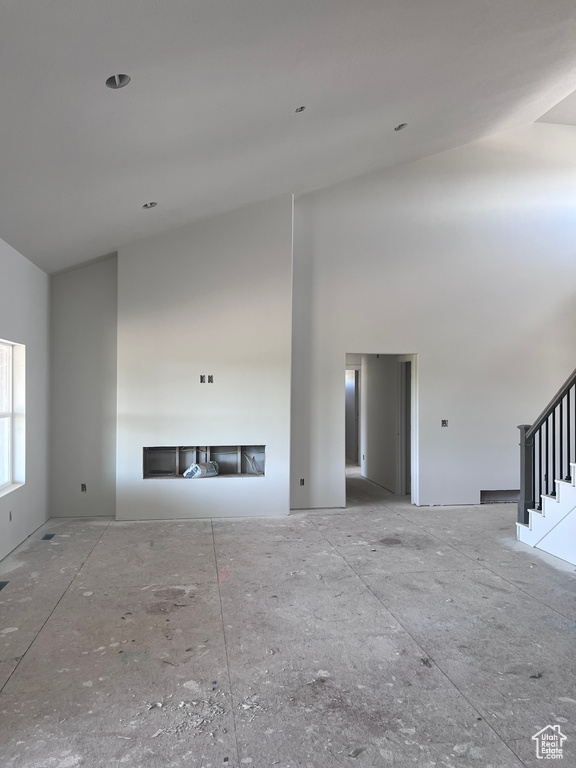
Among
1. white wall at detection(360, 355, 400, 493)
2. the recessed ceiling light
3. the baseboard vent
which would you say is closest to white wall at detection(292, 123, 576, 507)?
the baseboard vent

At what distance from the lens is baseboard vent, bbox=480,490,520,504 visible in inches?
288

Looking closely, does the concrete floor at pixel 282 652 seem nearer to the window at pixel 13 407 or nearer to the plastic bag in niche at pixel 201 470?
the window at pixel 13 407

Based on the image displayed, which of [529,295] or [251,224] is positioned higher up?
[251,224]


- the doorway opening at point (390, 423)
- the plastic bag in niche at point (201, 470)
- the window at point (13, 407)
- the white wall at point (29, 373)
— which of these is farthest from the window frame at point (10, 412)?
the doorway opening at point (390, 423)

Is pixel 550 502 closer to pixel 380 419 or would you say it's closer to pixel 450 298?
pixel 450 298

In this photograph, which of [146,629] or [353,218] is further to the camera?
[353,218]

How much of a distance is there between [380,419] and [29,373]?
17.2 ft

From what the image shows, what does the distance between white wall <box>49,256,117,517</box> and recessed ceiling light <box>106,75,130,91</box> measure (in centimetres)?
383

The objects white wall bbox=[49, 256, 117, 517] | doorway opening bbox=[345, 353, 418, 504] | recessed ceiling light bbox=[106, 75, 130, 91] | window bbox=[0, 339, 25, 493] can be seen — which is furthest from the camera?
doorway opening bbox=[345, 353, 418, 504]

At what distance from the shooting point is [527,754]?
88.7 inches

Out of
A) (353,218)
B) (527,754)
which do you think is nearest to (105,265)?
(353,218)

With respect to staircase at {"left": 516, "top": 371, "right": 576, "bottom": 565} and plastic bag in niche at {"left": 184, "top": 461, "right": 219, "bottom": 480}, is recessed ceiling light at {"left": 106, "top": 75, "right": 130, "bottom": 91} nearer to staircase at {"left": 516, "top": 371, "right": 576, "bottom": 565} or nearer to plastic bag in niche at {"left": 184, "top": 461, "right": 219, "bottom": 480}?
staircase at {"left": 516, "top": 371, "right": 576, "bottom": 565}

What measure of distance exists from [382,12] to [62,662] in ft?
13.7

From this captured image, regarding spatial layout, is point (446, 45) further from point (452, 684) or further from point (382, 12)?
point (452, 684)
